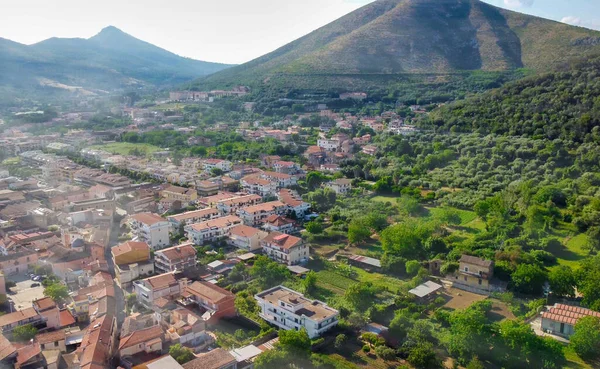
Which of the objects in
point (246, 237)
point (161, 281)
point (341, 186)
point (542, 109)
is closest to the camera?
point (161, 281)

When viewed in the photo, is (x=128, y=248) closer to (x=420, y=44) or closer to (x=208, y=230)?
(x=208, y=230)

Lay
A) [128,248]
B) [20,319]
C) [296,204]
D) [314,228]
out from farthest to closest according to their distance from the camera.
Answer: [296,204], [314,228], [128,248], [20,319]

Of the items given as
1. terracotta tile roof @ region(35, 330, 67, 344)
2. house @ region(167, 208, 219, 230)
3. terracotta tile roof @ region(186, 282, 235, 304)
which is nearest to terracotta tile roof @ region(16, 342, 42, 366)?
terracotta tile roof @ region(35, 330, 67, 344)

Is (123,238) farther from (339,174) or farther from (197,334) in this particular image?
(339,174)

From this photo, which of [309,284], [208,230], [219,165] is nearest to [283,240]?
[309,284]

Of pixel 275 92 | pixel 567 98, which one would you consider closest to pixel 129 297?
pixel 567 98

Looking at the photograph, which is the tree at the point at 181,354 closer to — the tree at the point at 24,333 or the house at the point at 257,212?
the tree at the point at 24,333
